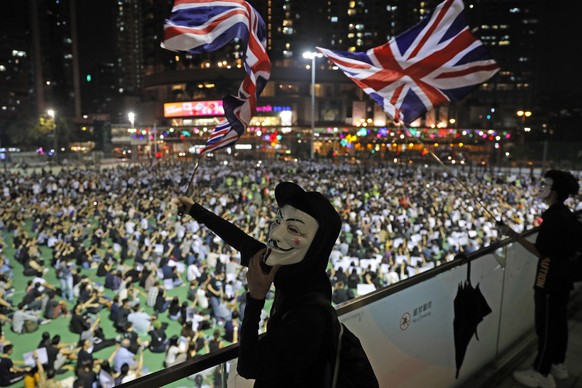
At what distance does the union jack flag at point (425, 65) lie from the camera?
13.7 ft

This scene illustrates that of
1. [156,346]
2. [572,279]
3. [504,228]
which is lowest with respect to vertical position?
[156,346]

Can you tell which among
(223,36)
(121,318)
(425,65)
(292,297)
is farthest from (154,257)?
(292,297)

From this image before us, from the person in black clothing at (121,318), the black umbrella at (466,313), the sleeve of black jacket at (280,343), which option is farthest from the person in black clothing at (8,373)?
the sleeve of black jacket at (280,343)

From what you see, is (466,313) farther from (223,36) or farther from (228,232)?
(223,36)

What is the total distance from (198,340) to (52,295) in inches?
161

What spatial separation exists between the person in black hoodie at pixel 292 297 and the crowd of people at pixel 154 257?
55 centimetres

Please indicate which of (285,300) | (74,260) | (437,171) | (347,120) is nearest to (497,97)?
(347,120)

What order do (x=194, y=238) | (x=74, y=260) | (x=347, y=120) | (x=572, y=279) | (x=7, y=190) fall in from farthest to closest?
(x=347, y=120), (x=7, y=190), (x=194, y=238), (x=74, y=260), (x=572, y=279)

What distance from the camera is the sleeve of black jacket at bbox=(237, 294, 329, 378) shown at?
4.91 feet

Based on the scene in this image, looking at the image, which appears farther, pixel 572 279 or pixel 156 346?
pixel 156 346

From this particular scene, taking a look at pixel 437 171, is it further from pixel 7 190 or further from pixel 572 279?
pixel 572 279

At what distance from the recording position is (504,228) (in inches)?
152

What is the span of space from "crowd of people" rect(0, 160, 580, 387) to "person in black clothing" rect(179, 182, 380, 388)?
55 cm

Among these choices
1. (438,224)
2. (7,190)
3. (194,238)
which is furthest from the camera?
(7,190)
